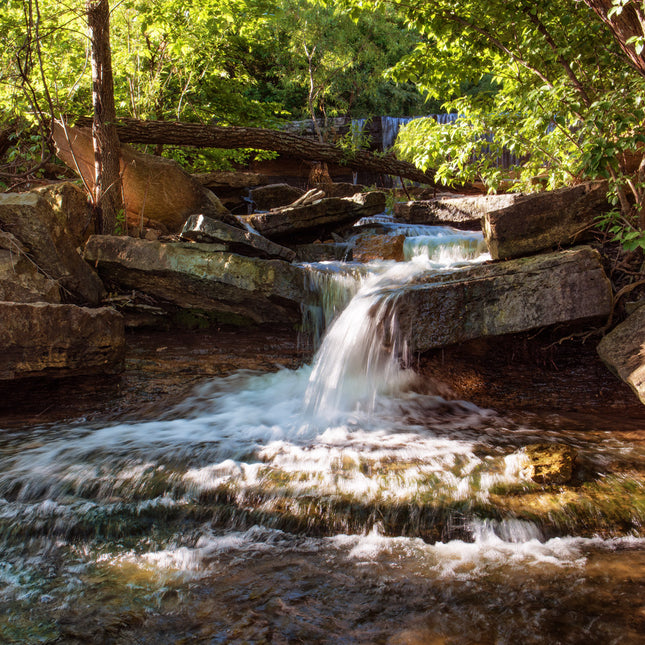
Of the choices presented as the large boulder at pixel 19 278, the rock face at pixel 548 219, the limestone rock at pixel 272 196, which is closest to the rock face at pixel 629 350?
the rock face at pixel 548 219

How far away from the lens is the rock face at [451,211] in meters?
9.23

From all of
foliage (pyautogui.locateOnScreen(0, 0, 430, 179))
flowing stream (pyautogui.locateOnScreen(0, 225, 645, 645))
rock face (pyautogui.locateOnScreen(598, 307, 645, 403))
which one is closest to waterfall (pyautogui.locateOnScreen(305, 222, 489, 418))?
flowing stream (pyautogui.locateOnScreen(0, 225, 645, 645))

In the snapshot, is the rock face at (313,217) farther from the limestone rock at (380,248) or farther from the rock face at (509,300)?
the rock face at (509,300)

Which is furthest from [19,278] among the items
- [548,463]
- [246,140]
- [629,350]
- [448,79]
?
[629,350]

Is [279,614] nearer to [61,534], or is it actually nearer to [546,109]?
[61,534]

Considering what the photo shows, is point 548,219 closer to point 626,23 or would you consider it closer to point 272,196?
point 626,23

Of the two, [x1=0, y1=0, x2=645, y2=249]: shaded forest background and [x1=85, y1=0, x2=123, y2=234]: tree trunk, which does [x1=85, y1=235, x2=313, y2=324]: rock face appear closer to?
[x1=85, y1=0, x2=123, y2=234]: tree trunk

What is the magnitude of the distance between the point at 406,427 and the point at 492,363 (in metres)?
1.42

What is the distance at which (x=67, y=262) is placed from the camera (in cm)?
608

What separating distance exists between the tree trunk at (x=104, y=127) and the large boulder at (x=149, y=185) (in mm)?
613

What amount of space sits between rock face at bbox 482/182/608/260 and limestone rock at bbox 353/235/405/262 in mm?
3159

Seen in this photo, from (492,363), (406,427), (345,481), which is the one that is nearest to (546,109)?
(492,363)

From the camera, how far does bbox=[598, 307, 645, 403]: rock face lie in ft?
12.8

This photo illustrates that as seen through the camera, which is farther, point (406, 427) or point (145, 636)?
point (406, 427)
